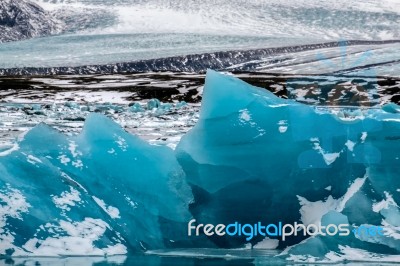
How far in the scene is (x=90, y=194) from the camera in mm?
5789

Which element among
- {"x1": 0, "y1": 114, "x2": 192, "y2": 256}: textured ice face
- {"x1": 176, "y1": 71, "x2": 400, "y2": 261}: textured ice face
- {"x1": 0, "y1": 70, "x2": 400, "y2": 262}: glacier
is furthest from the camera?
{"x1": 176, "y1": 71, "x2": 400, "y2": 261}: textured ice face

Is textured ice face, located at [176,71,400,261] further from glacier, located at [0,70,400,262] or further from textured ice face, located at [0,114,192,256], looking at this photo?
textured ice face, located at [0,114,192,256]

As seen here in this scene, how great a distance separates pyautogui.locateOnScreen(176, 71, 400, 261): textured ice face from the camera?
584 centimetres

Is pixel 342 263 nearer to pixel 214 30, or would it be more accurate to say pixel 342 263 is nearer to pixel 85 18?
pixel 214 30

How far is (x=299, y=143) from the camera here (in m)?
Result: 5.93

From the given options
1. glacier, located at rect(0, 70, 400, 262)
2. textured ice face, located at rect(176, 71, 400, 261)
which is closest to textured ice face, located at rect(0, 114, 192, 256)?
glacier, located at rect(0, 70, 400, 262)

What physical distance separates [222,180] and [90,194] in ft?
3.27

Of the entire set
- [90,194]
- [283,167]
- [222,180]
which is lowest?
[90,194]

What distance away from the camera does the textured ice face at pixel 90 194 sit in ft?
18.3

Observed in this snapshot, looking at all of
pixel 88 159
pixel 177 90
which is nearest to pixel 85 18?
pixel 177 90

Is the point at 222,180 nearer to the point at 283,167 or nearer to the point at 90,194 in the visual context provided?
the point at 283,167

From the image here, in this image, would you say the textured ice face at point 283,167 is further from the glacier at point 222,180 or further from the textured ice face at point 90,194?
the textured ice face at point 90,194

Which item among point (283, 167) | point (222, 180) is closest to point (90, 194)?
point (222, 180)

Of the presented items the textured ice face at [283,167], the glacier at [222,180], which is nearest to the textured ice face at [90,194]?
the glacier at [222,180]
